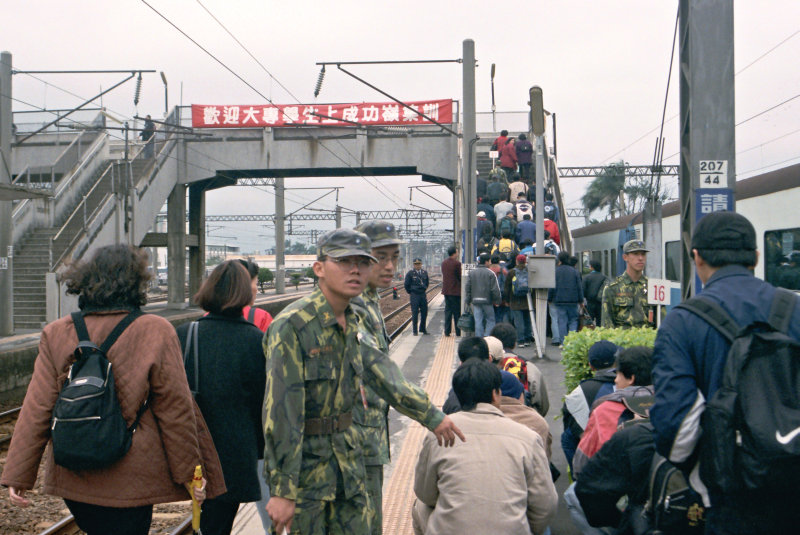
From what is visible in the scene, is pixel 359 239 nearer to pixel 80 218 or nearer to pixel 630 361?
pixel 630 361

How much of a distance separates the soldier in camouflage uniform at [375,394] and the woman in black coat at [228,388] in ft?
1.88

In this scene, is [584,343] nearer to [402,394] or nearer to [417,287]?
[402,394]

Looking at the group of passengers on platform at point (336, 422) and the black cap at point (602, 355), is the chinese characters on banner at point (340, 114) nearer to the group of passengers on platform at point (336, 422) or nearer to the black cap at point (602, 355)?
the black cap at point (602, 355)

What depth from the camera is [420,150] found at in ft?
86.5

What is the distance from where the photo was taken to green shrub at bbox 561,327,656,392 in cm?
575

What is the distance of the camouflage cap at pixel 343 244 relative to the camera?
3.11 meters

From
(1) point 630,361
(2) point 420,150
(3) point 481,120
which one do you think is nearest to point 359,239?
(1) point 630,361

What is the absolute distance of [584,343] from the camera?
230 inches

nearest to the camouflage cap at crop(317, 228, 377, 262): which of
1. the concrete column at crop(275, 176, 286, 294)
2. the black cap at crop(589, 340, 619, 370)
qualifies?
the black cap at crop(589, 340, 619, 370)

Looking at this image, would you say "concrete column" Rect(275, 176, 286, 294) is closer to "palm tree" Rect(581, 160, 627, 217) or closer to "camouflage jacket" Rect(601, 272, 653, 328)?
"palm tree" Rect(581, 160, 627, 217)

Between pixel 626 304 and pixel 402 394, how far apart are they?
182 inches

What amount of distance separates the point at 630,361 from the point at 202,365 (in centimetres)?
226

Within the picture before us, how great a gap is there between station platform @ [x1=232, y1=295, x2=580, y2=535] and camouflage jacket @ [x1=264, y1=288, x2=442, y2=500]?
2.19 metres

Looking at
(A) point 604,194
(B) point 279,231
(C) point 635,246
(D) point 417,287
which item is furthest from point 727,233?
(A) point 604,194
